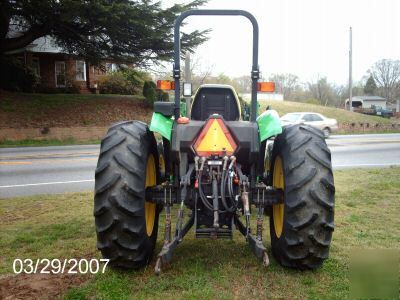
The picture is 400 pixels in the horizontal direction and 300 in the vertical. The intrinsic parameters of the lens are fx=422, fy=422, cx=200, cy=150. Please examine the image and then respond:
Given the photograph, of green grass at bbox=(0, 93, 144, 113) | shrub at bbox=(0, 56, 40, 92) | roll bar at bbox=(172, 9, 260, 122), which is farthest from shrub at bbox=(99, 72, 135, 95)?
roll bar at bbox=(172, 9, 260, 122)

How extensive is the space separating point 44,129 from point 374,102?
69327 millimetres

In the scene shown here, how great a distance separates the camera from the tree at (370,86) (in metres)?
88.6

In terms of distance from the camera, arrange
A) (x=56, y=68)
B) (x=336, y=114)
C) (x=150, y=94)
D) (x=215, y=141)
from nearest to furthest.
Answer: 1. (x=215, y=141)
2. (x=150, y=94)
3. (x=56, y=68)
4. (x=336, y=114)

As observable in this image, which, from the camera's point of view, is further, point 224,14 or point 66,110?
point 66,110

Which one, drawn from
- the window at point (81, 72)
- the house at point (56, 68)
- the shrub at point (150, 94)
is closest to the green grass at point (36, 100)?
the shrub at point (150, 94)

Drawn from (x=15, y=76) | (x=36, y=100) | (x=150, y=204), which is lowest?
(x=150, y=204)

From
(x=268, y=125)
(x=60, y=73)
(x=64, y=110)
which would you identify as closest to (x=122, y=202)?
(x=268, y=125)

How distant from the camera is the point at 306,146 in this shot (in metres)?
4.07

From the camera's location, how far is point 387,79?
8619 cm

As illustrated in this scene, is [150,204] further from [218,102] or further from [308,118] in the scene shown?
[308,118]

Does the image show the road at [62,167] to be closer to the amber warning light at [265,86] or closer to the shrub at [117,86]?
the amber warning light at [265,86]

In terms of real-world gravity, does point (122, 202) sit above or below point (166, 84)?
below

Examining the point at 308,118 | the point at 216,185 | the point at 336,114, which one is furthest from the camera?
the point at 336,114

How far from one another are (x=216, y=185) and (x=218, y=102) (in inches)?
70.8
